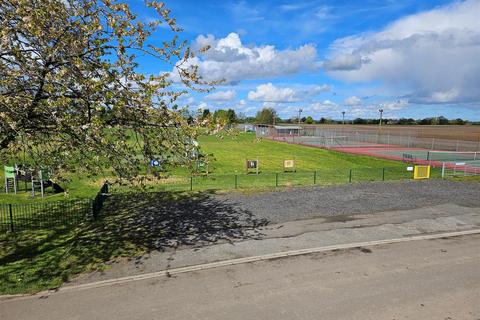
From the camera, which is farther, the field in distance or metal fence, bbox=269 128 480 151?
the field in distance

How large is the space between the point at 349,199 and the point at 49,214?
13651 mm

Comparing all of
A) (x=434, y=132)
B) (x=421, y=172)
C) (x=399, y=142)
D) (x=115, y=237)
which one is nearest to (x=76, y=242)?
(x=115, y=237)

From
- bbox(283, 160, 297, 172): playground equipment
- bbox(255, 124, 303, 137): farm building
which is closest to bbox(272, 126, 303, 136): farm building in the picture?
bbox(255, 124, 303, 137): farm building

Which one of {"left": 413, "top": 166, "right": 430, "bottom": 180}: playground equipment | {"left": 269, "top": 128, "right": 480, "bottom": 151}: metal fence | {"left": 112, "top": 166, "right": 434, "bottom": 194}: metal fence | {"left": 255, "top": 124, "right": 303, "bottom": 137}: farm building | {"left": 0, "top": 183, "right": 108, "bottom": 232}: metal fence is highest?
{"left": 255, "top": 124, "right": 303, "bottom": 137}: farm building

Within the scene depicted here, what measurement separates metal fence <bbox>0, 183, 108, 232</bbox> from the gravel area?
6.01m

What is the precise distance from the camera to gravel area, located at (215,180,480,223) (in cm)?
1509

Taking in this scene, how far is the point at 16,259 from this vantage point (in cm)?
1005

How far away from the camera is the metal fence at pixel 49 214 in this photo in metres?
13.2

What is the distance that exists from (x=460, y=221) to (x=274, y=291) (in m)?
9.50

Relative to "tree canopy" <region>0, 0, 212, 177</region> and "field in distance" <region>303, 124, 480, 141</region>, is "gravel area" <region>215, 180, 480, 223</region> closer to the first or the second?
"tree canopy" <region>0, 0, 212, 177</region>

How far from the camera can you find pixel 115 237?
1175 centimetres

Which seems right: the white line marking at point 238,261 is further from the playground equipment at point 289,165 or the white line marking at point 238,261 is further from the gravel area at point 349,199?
the playground equipment at point 289,165

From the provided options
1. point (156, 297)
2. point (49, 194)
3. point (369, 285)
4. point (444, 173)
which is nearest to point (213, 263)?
point (156, 297)

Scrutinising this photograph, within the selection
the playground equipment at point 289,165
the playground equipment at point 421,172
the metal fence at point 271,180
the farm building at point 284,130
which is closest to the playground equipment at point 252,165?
the metal fence at point 271,180
